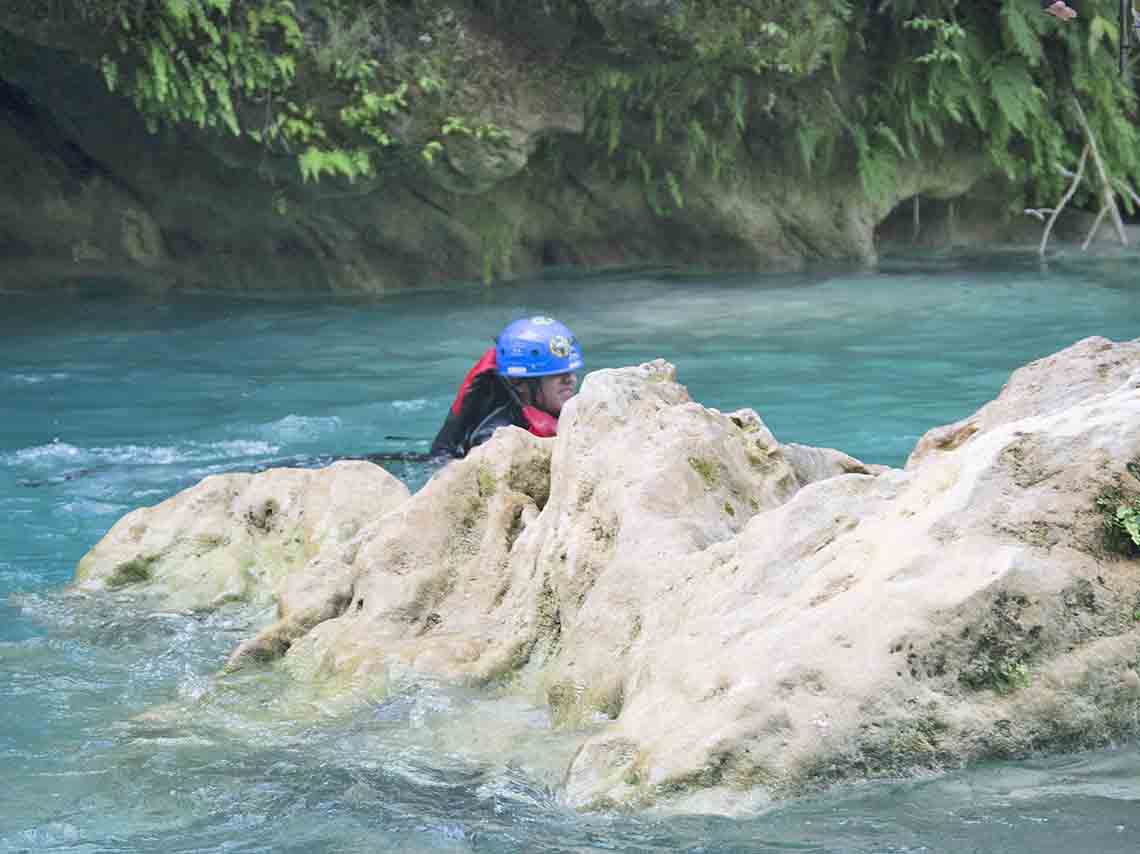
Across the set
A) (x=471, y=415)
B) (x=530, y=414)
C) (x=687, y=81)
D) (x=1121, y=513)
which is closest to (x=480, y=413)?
(x=471, y=415)

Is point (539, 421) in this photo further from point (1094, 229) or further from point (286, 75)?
point (1094, 229)

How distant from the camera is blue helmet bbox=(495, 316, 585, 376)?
8.92m

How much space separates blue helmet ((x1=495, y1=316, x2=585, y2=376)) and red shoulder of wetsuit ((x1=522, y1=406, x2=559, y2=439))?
216 mm

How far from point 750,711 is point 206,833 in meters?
1.49

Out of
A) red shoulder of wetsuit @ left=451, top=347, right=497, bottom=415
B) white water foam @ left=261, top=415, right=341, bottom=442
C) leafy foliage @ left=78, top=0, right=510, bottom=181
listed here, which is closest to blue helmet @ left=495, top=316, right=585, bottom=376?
red shoulder of wetsuit @ left=451, top=347, right=497, bottom=415

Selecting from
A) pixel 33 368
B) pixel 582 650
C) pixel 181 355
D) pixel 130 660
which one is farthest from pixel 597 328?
pixel 582 650

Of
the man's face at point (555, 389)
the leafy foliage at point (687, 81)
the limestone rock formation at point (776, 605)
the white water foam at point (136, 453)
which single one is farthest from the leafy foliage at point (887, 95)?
the limestone rock formation at point (776, 605)

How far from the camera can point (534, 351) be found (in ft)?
29.3

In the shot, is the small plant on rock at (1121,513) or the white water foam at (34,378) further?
the white water foam at (34,378)

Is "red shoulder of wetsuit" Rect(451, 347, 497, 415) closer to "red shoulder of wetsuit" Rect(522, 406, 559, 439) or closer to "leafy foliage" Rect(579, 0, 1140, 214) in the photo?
"red shoulder of wetsuit" Rect(522, 406, 559, 439)

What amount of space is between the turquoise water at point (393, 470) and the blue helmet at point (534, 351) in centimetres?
103

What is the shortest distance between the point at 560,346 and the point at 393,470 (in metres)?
1.51

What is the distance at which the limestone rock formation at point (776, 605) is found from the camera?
3.82m

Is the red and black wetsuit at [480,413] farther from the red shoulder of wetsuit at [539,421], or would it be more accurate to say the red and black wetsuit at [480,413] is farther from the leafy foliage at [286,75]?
the leafy foliage at [286,75]
